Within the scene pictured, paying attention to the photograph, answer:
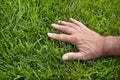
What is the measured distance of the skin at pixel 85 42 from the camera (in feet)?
8.47

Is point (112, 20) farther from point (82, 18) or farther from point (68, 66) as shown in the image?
point (68, 66)

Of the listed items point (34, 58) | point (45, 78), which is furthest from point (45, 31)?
point (45, 78)

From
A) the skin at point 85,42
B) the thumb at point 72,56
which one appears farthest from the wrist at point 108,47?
the thumb at point 72,56

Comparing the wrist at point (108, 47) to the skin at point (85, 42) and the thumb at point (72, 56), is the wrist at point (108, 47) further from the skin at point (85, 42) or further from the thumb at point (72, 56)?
the thumb at point (72, 56)

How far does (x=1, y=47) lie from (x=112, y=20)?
115cm

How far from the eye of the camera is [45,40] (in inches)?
106

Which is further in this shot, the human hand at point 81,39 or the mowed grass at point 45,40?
the human hand at point 81,39

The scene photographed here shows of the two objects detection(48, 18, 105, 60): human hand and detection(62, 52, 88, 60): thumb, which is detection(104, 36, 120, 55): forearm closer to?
detection(48, 18, 105, 60): human hand

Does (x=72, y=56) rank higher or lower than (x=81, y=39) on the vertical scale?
lower

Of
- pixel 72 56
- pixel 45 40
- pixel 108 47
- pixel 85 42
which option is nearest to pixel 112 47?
pixel 108 47

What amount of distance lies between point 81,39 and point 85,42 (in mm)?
43

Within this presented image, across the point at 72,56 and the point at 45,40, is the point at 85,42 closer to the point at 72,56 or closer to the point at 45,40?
the point at 72,56

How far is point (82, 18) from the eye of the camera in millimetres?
2998

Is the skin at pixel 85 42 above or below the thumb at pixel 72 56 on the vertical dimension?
above
